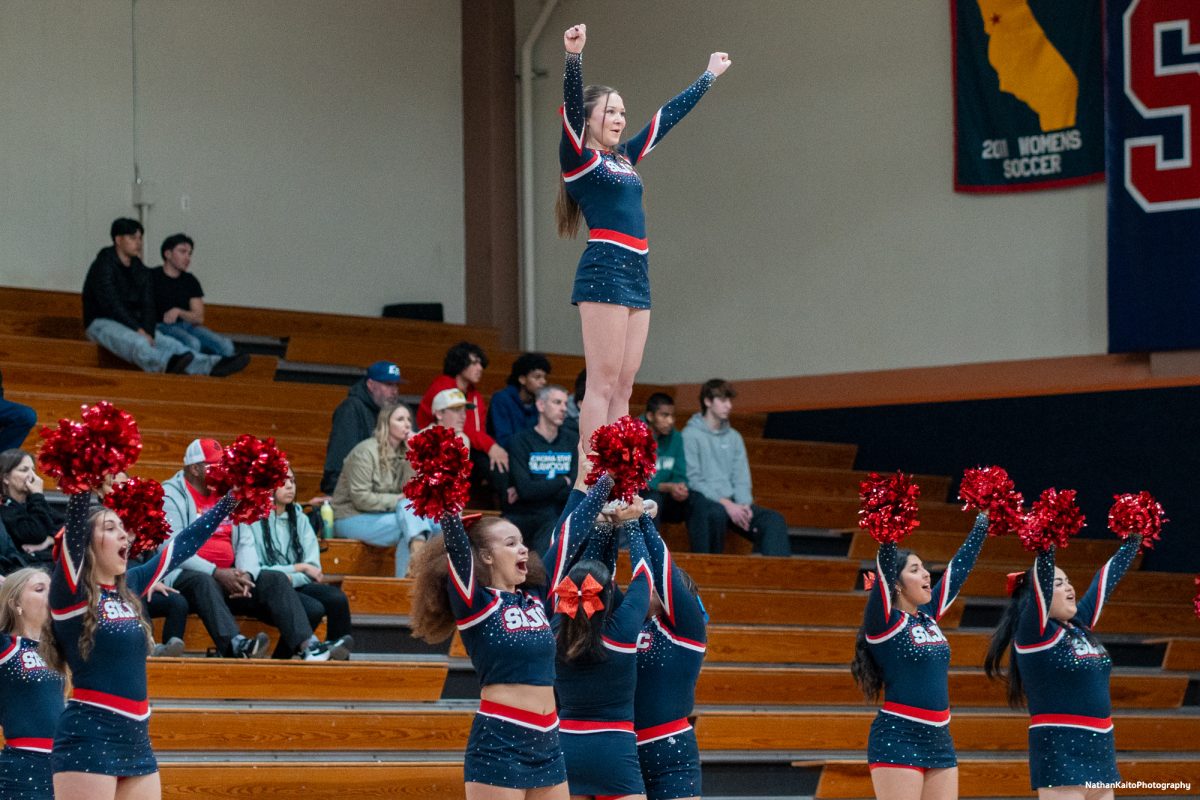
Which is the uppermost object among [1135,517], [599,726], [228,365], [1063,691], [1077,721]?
[228,365]

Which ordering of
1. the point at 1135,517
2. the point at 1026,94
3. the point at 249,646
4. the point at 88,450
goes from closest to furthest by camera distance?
the point at 88,450 → the point at 1135,517 → the point at 249,646 → the point at 1026,94

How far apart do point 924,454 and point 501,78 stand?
3914 millimetres

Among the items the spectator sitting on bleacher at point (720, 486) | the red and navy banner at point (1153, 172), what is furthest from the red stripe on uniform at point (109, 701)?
the red and navy banner at point (1153, 172)

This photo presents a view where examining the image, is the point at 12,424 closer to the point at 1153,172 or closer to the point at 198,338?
the point at 198,338

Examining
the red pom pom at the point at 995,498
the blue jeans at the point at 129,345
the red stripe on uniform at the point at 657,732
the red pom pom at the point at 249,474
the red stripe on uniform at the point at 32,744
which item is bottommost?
the red stripe on uniform at the point at 32,744

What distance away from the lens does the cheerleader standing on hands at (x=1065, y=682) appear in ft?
20.4

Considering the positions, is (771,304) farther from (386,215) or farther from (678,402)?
A: (386,215)

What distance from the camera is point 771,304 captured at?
11.0 metres

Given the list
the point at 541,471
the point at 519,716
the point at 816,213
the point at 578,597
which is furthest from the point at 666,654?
the point at 816,213

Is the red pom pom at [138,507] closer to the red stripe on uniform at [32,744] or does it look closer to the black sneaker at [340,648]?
the red stripe on uniform at [32,744]

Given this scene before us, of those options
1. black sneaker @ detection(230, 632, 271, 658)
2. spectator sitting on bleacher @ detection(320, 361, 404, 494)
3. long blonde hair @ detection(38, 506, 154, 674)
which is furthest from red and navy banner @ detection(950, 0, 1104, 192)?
long blonde hair @ detection(38, 506, 154, 674)

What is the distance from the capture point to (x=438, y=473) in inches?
171

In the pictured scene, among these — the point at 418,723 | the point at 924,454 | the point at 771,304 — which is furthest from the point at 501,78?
the point at 418,723

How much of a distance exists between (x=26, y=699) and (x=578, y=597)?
1773 mm
